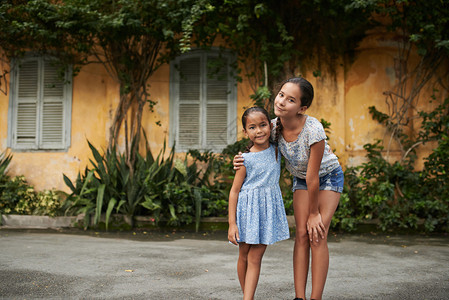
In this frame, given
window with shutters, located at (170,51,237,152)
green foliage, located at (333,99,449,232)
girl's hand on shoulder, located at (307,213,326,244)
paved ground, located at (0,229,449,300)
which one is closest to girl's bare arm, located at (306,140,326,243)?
girl's hand on shoulder, located at (307,213,326,244)

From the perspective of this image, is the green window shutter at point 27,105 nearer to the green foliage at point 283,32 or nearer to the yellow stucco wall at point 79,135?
the yellow stucco wall at point 79,135

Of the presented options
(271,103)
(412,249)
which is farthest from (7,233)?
(412,249)

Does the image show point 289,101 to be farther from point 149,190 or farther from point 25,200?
point 25,200

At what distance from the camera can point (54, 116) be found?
27.9 ft

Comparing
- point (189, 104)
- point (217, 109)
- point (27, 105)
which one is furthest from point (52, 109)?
point (217, 109)

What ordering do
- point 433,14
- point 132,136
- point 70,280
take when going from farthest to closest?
1. point 132,136
2. point 433,14
3. point 70,280

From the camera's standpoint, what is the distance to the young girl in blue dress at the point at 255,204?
8.39 ft

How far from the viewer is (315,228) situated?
261 cm

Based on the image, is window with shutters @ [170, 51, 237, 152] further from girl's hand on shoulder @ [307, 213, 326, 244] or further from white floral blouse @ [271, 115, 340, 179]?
girl's hand on shoulder @ [307, 213, 326, 244]

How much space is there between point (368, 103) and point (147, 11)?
420 cm

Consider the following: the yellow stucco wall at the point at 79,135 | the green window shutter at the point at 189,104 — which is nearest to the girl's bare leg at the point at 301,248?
the green window shutter at the point at 189,104

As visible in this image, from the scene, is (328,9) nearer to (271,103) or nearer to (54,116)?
(271,103)

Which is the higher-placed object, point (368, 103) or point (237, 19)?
point (237, 19)

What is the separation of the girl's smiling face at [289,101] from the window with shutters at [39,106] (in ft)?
21.7
